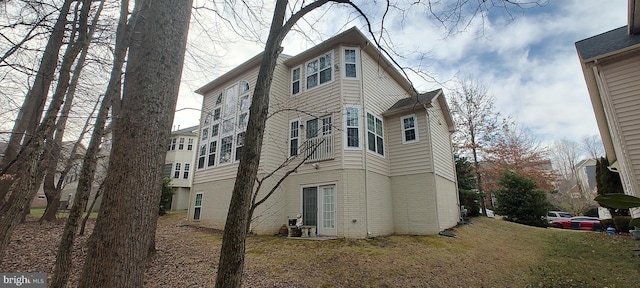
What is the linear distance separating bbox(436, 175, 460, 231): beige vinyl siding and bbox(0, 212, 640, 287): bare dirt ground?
1233 mm

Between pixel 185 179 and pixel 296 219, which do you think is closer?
pixel 296 219

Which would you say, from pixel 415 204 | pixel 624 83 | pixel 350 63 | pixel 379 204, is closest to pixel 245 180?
pixel 379 204

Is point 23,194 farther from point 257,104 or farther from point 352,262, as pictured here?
point 352,262

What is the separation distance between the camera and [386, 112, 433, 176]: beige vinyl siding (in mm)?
11117

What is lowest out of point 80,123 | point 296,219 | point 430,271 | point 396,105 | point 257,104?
point 430,271

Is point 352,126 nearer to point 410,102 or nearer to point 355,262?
point 410,102

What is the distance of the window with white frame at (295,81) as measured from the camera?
12775 mm

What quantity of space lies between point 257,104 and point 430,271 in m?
5.81

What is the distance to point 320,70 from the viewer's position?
12.0m

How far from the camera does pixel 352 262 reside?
6.83 meters

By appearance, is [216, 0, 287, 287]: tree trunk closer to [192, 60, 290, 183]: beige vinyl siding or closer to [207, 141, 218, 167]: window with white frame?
[192, 60, 290, 183]: beige vinyl siding

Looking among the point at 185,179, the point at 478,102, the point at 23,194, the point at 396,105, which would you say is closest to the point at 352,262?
the point at 23,194

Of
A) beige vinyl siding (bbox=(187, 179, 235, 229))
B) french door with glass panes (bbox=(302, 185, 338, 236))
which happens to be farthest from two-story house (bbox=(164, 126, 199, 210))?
french door with glass panes (bbox=(302, 185, 338, 236))

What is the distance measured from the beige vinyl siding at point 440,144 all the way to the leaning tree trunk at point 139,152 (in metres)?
10.5
